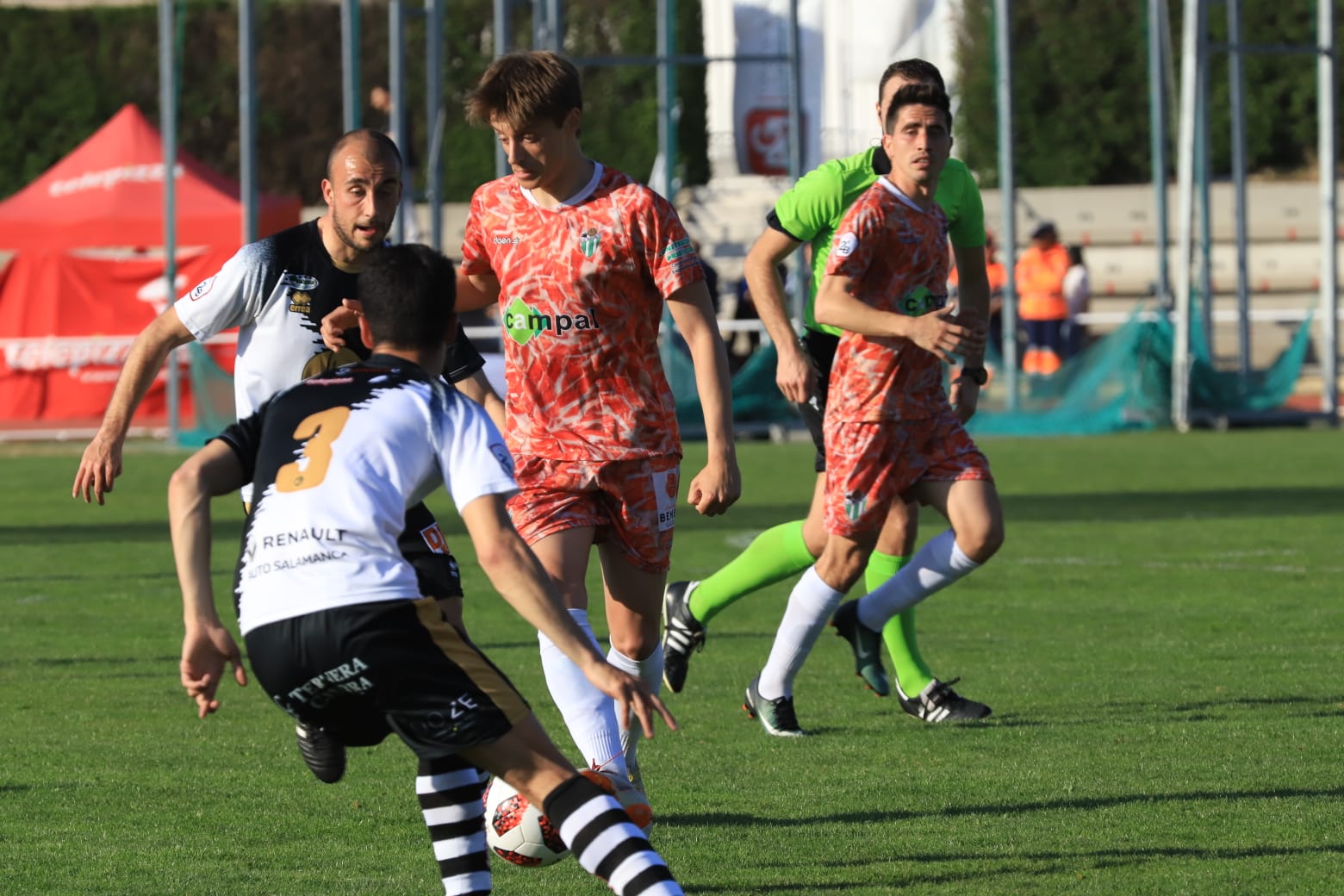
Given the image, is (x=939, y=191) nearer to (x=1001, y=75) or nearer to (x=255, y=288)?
(x=255, y=288)

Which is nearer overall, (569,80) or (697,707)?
(569,80)

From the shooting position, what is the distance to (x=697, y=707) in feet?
24.9

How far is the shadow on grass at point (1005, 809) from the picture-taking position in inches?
223

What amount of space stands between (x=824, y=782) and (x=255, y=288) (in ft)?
6.82

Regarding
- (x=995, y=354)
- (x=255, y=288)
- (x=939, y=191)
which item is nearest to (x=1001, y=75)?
(x=995, y=354)

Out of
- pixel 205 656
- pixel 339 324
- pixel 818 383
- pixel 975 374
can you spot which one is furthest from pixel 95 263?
pixel 205 656

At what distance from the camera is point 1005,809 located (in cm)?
577

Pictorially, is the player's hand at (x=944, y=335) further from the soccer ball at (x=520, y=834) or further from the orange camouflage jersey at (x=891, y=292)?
the soccer ball at (x=520, y=834)

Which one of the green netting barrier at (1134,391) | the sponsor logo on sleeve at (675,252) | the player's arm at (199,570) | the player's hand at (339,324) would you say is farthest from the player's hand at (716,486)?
the green netting barrier at (1134,391)

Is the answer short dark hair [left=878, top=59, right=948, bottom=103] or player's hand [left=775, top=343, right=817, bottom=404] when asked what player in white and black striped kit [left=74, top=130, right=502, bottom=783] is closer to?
player's hand [left=775, top=343, right=817, bottom=404]

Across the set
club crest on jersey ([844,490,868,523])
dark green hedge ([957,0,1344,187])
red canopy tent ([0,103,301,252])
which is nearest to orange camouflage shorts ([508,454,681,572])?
club crest on jersey ([844,490,868,523])

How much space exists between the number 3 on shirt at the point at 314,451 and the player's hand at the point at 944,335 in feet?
8.52

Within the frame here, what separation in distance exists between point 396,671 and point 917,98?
331cm

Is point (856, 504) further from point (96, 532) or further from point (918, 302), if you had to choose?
point (96, 532)
